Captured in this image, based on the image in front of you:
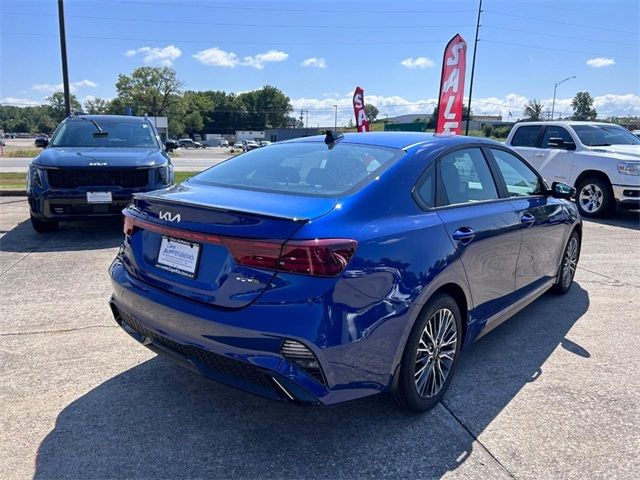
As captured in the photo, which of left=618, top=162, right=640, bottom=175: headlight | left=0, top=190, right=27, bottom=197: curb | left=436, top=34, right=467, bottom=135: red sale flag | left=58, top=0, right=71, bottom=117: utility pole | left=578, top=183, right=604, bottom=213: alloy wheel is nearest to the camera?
left=618, top=162, right=640, bottom=175: headlight

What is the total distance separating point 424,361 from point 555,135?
9.55 m

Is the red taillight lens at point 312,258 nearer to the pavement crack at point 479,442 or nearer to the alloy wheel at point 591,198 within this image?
the pavement crack at point 479,442

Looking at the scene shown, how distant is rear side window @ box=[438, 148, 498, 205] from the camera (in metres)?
3.08

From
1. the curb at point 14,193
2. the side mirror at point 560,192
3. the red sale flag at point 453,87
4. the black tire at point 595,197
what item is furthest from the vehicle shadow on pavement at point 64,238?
the black tire at point 595,197

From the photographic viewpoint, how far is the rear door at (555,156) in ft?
33.9

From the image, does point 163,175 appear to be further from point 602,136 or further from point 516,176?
point 602,136

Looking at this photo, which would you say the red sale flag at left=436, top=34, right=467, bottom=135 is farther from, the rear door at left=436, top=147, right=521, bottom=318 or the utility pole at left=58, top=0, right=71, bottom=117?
the utility pole at left=58, top=0, right=71, bottom=117

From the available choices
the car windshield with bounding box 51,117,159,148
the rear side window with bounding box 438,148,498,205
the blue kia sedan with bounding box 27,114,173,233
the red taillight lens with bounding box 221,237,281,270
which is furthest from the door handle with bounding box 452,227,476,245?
the car windshield with bounding box 51,117,159,148

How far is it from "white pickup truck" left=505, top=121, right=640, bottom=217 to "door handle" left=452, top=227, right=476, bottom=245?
803cm

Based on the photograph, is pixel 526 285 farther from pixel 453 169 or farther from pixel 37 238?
pixel 37 238

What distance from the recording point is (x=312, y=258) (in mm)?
2178

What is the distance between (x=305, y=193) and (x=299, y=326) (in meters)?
0.83

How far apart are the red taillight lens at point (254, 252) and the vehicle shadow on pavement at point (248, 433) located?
77cm

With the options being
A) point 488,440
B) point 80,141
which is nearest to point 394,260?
point 488,440
